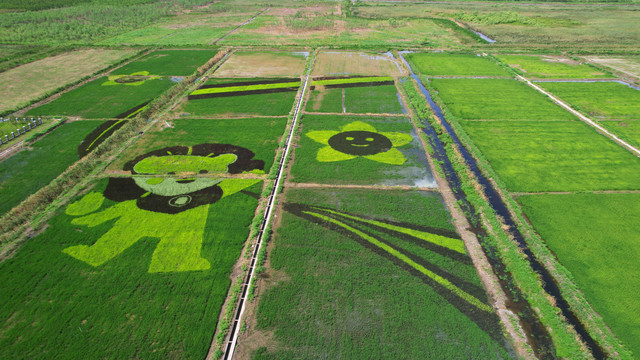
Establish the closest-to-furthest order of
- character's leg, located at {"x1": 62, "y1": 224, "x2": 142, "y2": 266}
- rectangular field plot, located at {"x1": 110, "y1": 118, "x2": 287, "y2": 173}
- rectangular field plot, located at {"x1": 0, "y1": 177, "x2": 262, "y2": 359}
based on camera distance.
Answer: rectangular field plot, located at {"x1": 0, "y1": 177, "x2": 262, "y2": 359} < character's leg, located at {"x1": 62, "y1": 224, "x2": 142, "y2": 266} < rectangular field plot, located at {"x1": 110, "y1": 118, "x2": 287, "y2": 173}

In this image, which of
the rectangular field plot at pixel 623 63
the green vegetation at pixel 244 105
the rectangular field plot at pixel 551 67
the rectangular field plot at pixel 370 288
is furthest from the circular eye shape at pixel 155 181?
the rectangular field plot at pixel 623 63

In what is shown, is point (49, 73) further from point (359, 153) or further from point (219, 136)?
point (359, 153)

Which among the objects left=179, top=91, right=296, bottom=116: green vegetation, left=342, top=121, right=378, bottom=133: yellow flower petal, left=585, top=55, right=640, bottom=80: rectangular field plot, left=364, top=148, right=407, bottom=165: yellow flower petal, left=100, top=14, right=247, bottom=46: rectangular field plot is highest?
left=100, top=14, right=247, bottom=46: rectangular field plot

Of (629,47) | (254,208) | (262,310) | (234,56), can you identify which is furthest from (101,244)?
Result: (629,47)

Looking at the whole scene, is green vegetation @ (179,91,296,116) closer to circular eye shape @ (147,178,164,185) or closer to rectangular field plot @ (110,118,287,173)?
rectangular field plot @ (110,118,287,173)

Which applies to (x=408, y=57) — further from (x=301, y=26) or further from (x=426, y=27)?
(x=301, y=26)

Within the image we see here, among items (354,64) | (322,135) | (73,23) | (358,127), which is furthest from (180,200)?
(73,23)

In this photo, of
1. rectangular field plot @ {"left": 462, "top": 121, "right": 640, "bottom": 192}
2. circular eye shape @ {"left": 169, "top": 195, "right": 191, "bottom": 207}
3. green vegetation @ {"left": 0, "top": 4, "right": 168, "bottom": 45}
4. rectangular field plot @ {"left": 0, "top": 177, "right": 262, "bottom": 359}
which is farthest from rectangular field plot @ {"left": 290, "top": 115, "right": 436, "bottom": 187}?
green vegetation @ {"left": 0, "top": 4, "right": 168, "bottom": 45}
